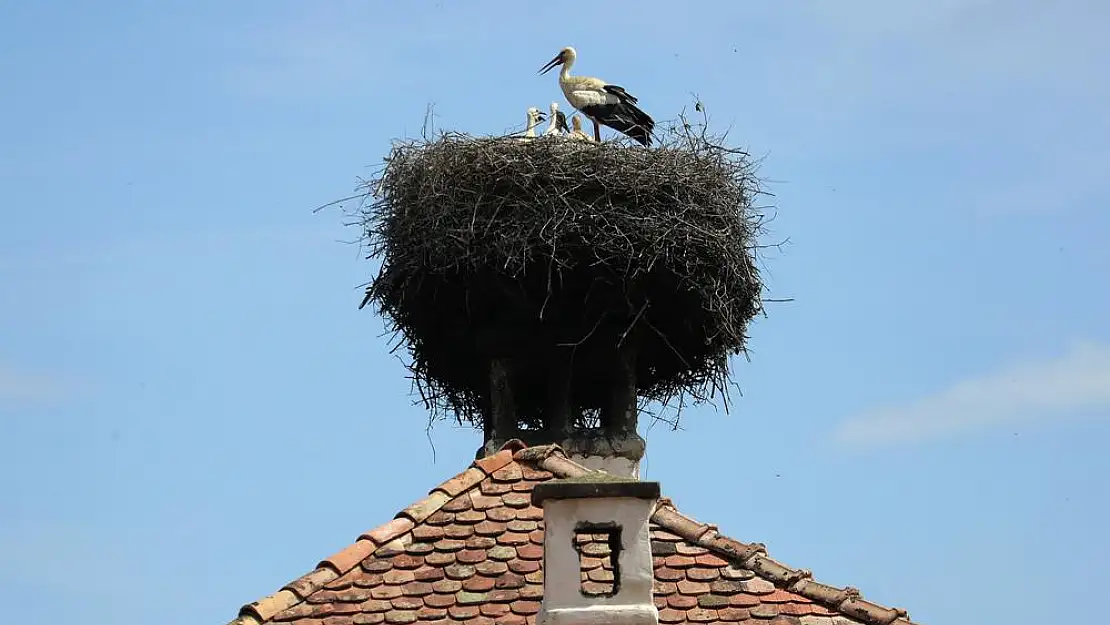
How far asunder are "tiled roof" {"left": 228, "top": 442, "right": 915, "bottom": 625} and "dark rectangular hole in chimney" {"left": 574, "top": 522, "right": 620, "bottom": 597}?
0.02 meters

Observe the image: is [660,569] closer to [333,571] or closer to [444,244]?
[333,571]

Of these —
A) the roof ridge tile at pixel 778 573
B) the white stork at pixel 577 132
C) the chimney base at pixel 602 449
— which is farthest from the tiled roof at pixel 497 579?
the white stork at pixel 577 132

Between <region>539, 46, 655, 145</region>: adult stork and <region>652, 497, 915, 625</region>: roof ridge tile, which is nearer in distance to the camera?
<region>652, 497, 915, 625</region>: roof ridge tile

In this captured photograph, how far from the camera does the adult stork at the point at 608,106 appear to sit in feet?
46.5

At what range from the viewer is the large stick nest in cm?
1213

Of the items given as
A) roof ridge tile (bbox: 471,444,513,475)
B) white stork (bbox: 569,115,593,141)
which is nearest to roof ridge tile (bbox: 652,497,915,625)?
roof ridge tile (bbox: 471,444,513,475)

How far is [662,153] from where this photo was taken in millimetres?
12852

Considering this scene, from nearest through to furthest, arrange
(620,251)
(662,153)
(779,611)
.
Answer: (779,611), (620,251), (662,153)

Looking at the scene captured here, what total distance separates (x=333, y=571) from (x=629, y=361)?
3.93 metres

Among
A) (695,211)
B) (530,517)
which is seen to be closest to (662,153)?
(695,211)

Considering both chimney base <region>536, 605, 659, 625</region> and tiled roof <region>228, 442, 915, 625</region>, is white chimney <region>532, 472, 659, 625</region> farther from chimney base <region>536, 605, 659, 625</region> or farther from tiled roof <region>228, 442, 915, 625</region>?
tiled roof <region>228, 442, 915, 625</region>

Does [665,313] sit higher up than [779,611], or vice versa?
[665,313]

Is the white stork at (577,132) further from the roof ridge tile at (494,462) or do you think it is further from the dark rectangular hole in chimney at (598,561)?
the dark rectangular hole in chimney at (598,561)

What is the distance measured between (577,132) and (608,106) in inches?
25.9
